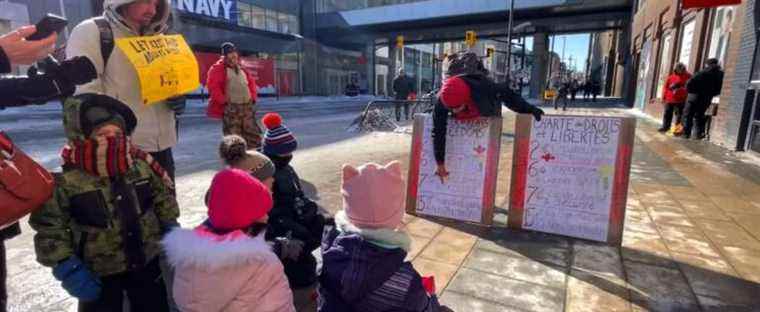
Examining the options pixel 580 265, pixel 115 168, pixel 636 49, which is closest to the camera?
pixel 115 168

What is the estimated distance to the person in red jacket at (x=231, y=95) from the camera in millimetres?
5184

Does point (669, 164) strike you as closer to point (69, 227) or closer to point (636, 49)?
point (69, 227)

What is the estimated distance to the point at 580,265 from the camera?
3074mm

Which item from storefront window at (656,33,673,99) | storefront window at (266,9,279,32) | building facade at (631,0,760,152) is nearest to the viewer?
building facade at (631,0,760,152)

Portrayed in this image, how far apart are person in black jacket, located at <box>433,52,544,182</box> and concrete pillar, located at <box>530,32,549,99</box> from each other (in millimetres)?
29473

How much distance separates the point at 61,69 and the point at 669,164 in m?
7.94

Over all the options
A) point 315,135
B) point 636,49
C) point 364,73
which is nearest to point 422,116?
point 315,135

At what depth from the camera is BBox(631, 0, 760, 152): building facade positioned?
24.4 ft

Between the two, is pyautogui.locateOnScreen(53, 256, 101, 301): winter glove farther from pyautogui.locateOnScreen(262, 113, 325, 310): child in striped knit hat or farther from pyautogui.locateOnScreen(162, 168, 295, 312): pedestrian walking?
pyautogui.locateOnScreen(262, 113, 325, 310): child in striped knit hat

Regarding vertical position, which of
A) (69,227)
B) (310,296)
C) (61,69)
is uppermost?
(61,69)

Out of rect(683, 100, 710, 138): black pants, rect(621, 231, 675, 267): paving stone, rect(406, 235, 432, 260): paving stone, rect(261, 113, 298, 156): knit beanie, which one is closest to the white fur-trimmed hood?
rect(261, 113, 298, 156): knit beanie

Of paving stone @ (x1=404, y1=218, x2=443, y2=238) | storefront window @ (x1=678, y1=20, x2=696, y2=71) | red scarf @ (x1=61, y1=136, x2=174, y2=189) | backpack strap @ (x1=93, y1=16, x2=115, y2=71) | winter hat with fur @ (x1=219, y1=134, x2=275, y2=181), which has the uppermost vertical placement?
storefront window @ (x1=678, y1=20, x2=696, y2=71)

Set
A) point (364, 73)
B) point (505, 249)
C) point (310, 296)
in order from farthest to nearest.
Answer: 1. point (364, 73)
2. point (505, 249)
3. point (310, 296)

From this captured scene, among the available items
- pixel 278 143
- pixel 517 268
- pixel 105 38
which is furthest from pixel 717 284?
pixel 105 38
